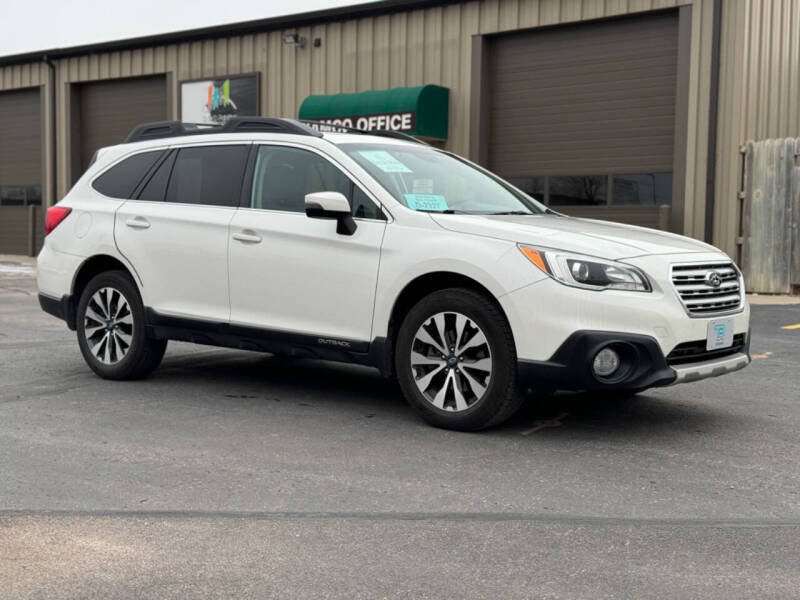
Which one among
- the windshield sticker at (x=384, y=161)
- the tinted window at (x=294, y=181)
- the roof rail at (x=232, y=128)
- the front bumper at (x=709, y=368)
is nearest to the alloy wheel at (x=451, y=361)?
the tinted window at (x=294, y=181)

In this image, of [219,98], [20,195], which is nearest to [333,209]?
[219,98]

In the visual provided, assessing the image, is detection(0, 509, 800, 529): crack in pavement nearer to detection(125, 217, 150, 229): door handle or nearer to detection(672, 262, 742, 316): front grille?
detection(672, 262, 742, 316): front grille

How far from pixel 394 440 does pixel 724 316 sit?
2.00 meters

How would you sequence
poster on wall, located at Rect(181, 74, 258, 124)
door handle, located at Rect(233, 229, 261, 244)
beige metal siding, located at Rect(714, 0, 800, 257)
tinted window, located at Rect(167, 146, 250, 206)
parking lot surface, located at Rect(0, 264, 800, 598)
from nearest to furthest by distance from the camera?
1. parking lot surface, located at Rect(0, 264, 800, 598)
2. door handle, located at Rect(233, 229, 261, 244)
3. tinted window, located at Rect(167, 146, 250, 206)
4. beige metal siding, located at Rect(714, 0, 800, 257)
5. poster on wall, located at Rect(181, 74, 258, 124)

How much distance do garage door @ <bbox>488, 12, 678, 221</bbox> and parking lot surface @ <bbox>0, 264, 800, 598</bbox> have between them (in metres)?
10.8

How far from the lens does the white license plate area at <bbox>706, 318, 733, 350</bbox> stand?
5.58 metres

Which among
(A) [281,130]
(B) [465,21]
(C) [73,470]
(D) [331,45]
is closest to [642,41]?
(B) [465,21]

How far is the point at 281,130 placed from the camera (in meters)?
6.84

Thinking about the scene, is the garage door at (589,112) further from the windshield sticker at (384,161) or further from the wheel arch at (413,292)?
the wheel arch at (413,292)

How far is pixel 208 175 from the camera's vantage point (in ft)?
23.2

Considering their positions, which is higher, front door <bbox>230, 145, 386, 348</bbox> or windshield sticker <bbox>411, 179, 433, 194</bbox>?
windshield sticker <bbox>411, 179, 433, 194</bbox>

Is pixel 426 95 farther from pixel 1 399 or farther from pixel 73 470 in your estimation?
pixel 73 470

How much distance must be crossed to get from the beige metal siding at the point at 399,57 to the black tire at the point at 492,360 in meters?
11.9

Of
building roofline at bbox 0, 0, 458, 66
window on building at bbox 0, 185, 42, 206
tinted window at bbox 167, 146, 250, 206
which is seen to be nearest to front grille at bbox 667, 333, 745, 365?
tinted window at bbox 167, 146, 250, 206
